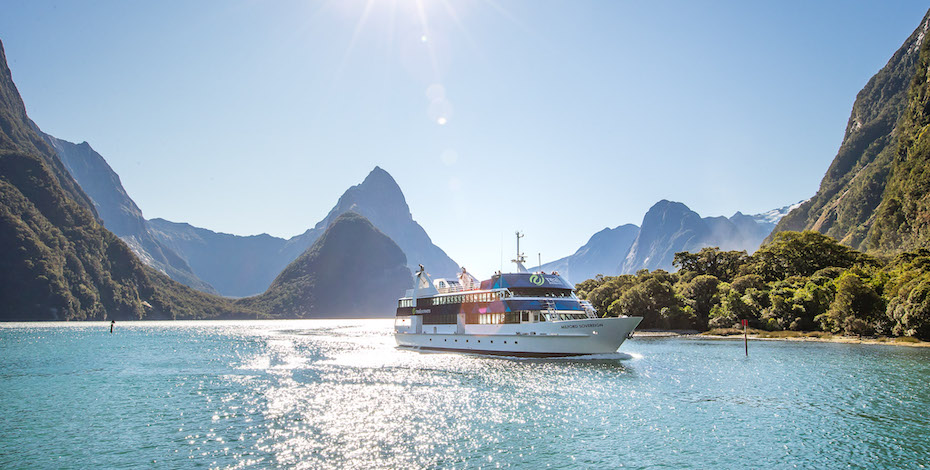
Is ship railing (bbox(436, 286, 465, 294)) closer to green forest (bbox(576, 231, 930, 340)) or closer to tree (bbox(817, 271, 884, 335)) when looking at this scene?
green forest (bbox(576, 231, 930, 340))

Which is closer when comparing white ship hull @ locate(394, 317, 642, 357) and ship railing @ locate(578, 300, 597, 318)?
white ship hull @ locate(394, 317, 642, 357)

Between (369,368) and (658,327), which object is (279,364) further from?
(658,327)

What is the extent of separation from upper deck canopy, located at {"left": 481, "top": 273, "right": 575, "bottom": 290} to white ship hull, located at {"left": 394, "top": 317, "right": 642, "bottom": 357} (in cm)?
465

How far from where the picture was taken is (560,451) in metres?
21.5

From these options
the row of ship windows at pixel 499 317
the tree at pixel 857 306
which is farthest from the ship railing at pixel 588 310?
→ the tree at pixel 857 306

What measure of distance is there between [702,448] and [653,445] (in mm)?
2042

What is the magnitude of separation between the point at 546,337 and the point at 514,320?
4.92m

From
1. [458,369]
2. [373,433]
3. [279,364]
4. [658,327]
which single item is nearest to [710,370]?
[458,369]

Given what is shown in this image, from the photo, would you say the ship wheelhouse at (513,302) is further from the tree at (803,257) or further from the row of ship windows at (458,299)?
the tree at (803,257)

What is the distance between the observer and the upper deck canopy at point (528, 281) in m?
56.2

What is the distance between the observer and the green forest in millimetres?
70938

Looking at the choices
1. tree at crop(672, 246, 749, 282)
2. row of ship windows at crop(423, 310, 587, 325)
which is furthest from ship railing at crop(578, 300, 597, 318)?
tree at crop(672, 246, 749, 282)

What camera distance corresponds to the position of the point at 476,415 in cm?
2814

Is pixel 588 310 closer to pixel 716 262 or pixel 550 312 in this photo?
pixel 550 312
